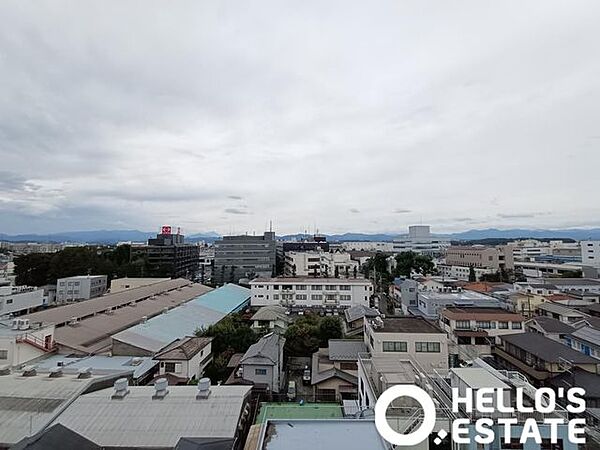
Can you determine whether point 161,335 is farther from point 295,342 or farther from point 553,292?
point 553,292

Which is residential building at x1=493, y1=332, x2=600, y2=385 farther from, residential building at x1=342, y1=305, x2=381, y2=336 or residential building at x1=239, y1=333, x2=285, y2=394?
residential building at x1=239, y1=333, x2=285, y2=394

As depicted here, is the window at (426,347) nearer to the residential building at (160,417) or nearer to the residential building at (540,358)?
the residential building at (540,358)

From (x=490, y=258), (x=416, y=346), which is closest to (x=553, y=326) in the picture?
(x=416, y=346)

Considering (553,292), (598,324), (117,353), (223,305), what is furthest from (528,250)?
(117,353)

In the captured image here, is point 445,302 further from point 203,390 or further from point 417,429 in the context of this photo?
point 203,390

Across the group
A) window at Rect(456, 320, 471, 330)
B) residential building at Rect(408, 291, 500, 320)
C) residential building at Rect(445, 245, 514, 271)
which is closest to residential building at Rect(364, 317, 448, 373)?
window at Rect(456, 320, 471, 330)
